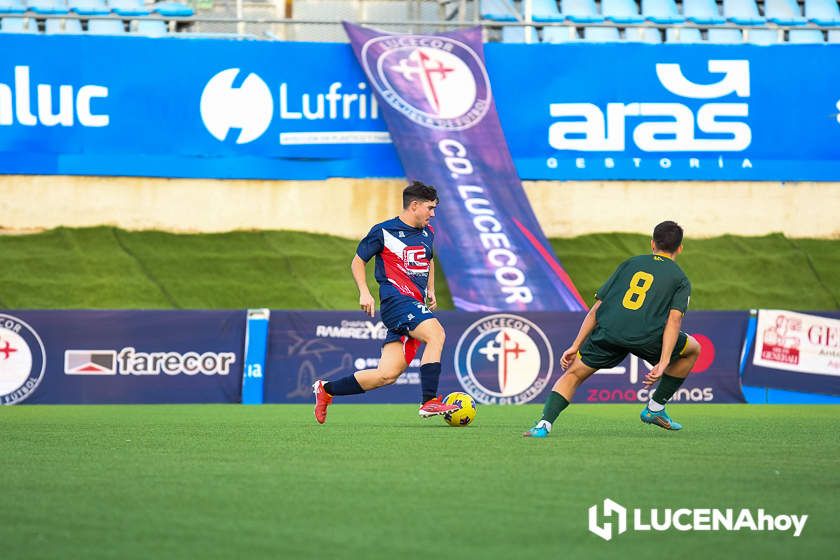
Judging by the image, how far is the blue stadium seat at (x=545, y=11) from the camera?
78.4 ft

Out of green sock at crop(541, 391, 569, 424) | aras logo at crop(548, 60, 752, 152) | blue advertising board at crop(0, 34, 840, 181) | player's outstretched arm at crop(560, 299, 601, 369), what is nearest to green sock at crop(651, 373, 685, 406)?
player's outstretched arm at crop(560, 299, 601, 369)

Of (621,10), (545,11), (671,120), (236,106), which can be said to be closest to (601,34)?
(621,10)

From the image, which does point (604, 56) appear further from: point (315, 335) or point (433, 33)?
point (315, 335)

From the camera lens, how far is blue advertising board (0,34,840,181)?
22.0m

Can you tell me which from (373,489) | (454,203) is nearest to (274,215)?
(454,203)

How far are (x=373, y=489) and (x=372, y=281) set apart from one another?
50.9 feet

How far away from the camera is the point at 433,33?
22.9m

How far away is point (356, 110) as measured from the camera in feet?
73.8

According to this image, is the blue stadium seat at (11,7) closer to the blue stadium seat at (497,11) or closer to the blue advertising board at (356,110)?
the blue advertising board at (356,110)

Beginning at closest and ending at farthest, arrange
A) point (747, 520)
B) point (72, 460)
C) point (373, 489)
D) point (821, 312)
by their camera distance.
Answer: point (747, 520) < point (373, 489) < point (72, 460) < point (821, 312)

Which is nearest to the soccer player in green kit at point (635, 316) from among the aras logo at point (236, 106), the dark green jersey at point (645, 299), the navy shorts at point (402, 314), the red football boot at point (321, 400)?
the dark green jersey at point (645, 299)

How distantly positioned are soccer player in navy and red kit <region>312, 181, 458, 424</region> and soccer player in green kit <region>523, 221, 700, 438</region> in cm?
118

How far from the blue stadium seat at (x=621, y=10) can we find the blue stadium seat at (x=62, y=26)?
32.1 feet

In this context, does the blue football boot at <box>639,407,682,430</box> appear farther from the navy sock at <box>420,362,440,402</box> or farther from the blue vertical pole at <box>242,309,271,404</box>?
the blue vertical pole at <box>242,309,271,404</box>
